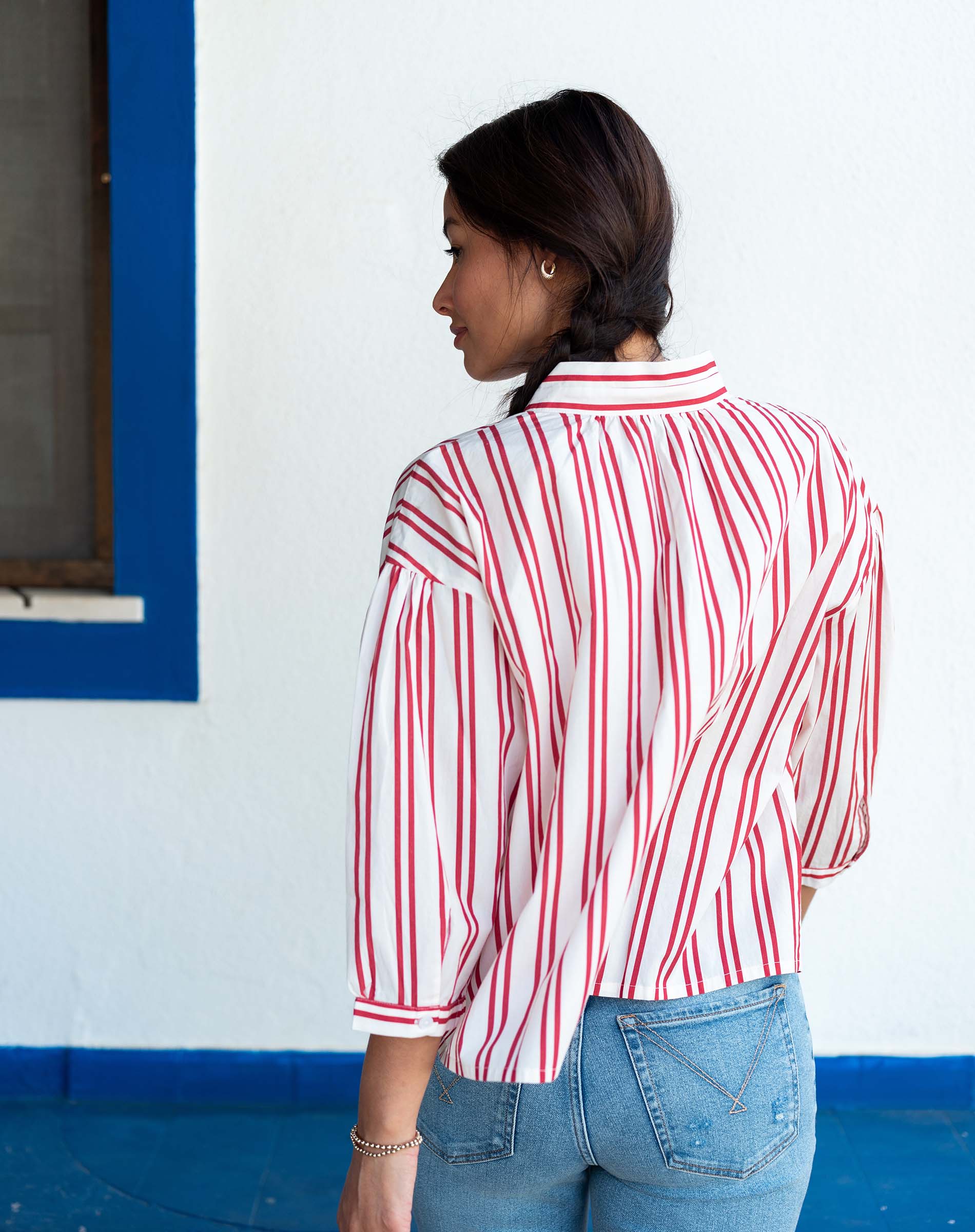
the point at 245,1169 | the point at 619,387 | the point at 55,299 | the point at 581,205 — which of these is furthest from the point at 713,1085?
the point at 55,299

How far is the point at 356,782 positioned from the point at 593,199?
423 millimetres

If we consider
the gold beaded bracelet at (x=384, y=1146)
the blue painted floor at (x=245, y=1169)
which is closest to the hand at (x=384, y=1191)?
the gold beaded bracelet at (x=384, y=1146)

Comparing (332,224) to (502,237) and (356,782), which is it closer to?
(502,237)

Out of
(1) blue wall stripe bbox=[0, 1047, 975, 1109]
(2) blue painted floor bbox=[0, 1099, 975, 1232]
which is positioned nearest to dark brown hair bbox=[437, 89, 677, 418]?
(2) blue painted floor bbox=[0, 1099, 975, 1232]

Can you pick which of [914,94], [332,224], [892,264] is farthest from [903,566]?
[332,224]

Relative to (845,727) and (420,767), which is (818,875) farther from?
(420,767)

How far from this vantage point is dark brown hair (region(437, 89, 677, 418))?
79cm

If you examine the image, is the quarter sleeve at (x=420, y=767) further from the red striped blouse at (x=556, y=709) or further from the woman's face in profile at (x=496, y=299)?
the woman's face in profile at (x=496, y=299)

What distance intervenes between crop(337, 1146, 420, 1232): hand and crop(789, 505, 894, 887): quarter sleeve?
0.43 meters

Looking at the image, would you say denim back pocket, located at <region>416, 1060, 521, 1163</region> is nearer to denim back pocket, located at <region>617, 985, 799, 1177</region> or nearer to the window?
denim back pocket, located at <region>617, 985, 799, 1177</region>

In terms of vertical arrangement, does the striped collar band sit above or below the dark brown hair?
below

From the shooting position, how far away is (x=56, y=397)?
2.30m

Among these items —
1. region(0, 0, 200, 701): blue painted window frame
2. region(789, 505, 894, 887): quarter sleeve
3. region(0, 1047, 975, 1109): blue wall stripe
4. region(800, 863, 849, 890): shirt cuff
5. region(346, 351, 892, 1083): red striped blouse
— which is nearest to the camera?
region(346, 351, 892, 1083): red striped blouse

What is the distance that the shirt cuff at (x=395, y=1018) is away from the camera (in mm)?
745
